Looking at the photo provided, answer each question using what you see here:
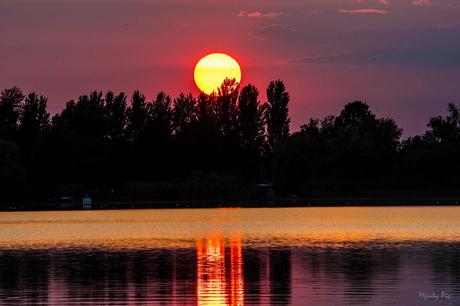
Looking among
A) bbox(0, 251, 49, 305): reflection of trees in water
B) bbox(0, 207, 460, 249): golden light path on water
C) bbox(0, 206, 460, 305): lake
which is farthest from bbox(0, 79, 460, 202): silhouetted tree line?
bbox(0, 251, 49, 305): reflection of trees in water

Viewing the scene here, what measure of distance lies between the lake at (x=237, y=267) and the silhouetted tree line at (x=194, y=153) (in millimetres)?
68979

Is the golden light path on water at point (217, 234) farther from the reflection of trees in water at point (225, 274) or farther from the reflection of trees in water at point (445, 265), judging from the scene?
the reflection of trees in water at point (225, 274)

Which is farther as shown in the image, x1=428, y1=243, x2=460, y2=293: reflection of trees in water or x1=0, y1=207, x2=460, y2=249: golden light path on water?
x1=0, y1=207, x2=460, y2=249: golden light path on water

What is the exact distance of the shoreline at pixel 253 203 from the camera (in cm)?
14275

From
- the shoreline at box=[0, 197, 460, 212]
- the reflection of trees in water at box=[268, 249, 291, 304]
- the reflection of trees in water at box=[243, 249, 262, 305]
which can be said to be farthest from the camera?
the shoreline at box=[0, 197, 460, 212]

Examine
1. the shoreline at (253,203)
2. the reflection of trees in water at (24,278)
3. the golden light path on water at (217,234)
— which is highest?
the shoreline at (253,203)

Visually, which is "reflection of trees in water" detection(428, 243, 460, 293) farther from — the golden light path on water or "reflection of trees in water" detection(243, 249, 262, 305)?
the golden light path on water

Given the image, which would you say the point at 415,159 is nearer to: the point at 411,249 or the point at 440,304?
the point at 411,249

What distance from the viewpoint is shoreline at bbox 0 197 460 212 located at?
143 metres

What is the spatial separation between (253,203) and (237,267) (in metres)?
105

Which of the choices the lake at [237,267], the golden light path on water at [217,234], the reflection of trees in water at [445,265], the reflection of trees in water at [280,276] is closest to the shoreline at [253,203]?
the golden light path on water at [217,234]

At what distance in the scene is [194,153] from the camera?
15375 centimetres

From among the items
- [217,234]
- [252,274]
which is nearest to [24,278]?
[252,274]

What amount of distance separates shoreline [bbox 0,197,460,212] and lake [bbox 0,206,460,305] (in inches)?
2655
